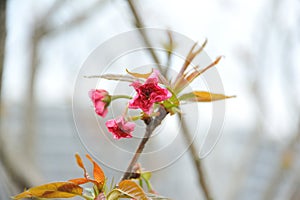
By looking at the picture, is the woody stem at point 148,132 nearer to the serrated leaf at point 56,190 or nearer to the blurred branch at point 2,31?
the serrated leaf at point 56,190

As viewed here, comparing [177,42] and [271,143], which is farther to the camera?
[271,143]

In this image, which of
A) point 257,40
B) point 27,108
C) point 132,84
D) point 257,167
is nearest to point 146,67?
point 132,84

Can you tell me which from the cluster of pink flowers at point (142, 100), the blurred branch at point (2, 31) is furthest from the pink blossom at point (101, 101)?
the blurred branch at point (2, 31)

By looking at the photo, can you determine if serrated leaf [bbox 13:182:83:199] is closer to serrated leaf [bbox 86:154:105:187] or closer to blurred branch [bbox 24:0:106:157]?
serrated leaf [bbox 86:154:105:187]

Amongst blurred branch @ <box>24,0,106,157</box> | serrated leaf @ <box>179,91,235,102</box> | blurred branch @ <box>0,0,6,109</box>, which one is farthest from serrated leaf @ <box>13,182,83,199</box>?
blurred branch @ <box>24,0,106,157</box>

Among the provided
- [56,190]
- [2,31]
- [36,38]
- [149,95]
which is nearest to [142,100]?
[149,95]

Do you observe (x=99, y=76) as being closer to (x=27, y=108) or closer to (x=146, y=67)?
(x=146, y=67)
